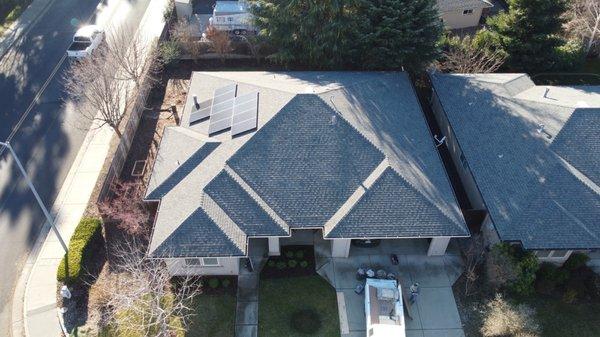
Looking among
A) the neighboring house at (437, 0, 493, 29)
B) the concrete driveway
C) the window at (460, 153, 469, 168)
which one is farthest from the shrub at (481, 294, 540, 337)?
the neighboring house at (437, 0, 493, 29)

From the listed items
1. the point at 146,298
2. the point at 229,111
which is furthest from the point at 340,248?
the point at 229,111

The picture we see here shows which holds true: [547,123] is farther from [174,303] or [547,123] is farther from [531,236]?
[174,303]

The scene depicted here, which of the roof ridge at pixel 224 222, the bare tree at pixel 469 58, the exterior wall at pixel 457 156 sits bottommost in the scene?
the exterior wall at pixel 457 156

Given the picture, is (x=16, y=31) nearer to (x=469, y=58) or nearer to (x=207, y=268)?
(x=207, y=268)

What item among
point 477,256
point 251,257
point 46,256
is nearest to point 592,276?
point 477,256

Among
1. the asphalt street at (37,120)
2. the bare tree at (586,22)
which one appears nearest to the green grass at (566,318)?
the bare tree at (586,22)

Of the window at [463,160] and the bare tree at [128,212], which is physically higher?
the window at [463,160]

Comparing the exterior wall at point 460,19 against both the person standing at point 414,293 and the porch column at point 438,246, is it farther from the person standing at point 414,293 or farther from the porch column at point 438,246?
the person standing at point 414,293

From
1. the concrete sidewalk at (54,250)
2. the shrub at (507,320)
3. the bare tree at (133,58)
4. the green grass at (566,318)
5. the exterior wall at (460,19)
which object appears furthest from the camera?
the exterior wall at (460,19)
